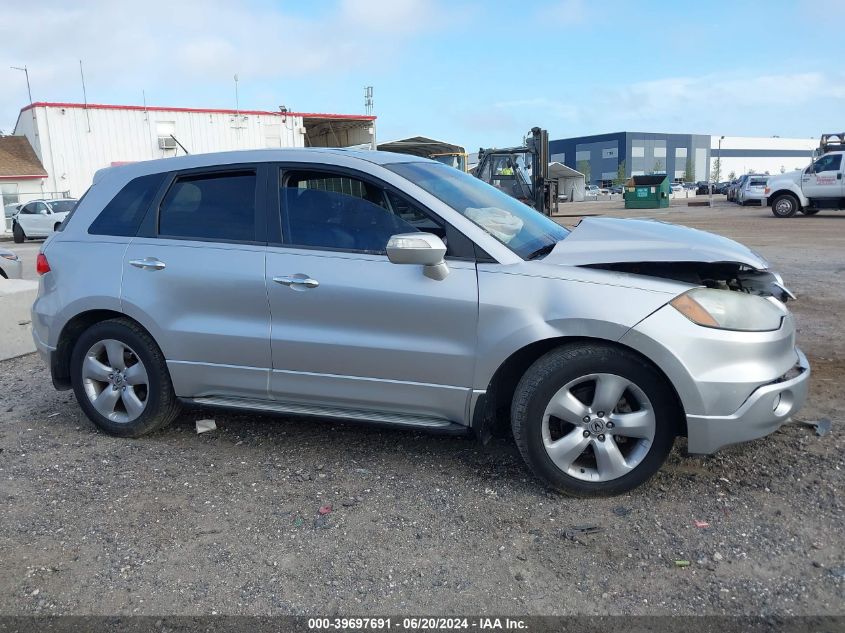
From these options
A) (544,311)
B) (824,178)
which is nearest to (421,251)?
(544,311)

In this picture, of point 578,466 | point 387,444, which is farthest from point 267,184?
point 578,466

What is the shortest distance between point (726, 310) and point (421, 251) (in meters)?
1.47

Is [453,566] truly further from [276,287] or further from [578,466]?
[276,287]

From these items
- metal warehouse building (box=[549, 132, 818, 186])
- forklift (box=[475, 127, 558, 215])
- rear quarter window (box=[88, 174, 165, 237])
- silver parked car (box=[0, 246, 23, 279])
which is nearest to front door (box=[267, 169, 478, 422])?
rear quarter window (box=[88, 174, 165, 237])

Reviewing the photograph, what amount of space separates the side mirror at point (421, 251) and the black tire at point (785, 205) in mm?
24503

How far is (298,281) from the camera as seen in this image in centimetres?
390

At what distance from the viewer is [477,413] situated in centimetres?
367

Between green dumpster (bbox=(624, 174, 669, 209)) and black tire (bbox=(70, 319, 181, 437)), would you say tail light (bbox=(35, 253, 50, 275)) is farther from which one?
green dumpster (bbox=(624, 174, 669, 209))

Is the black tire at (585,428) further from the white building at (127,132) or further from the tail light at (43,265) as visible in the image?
the white building at (127,132)

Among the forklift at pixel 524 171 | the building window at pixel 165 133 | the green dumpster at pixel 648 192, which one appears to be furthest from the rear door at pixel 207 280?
the green dumpster at pixel 648 192

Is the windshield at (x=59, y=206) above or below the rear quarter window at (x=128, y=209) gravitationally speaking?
below

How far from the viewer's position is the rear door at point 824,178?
22781 millimetres

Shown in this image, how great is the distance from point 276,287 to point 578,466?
1864 millimetres

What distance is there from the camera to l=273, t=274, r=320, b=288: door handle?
12.7ft
